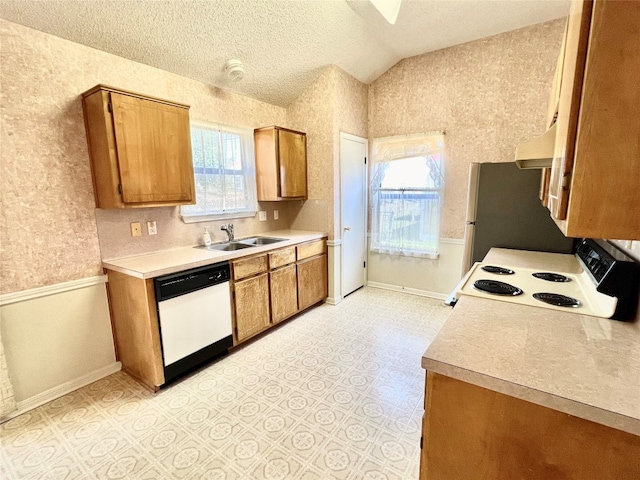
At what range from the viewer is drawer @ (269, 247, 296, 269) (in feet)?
9.90

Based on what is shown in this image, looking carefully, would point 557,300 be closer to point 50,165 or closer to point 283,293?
point 283,293

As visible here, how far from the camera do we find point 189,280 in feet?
7.45

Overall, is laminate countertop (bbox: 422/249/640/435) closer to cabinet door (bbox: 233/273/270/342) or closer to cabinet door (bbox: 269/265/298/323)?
cabinet door (bbox: 233/273/270/342)

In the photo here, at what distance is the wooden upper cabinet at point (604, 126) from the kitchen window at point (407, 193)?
3.06 meters

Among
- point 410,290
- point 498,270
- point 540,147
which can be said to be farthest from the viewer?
point 410,290

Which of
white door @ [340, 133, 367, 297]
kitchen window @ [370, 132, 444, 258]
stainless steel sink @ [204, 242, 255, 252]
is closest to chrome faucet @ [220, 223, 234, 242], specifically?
stainless steel sink @ [204, 242, 255, 252]

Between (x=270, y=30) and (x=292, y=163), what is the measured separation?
4.30 feet

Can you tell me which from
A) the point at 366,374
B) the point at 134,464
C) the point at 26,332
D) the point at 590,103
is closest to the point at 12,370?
the point at 26,332

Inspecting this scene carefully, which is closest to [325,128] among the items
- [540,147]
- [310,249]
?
[310,249]

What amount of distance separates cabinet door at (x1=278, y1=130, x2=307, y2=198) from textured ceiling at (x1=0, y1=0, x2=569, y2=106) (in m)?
0.56

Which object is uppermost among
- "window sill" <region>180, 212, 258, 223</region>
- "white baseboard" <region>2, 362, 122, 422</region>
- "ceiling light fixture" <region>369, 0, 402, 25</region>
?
"ceiling light fixture" <region>369, 0, 402, 25</region>

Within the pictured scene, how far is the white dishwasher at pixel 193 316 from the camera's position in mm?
2176

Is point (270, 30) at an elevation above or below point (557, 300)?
above

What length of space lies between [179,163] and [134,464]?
2.03 m
